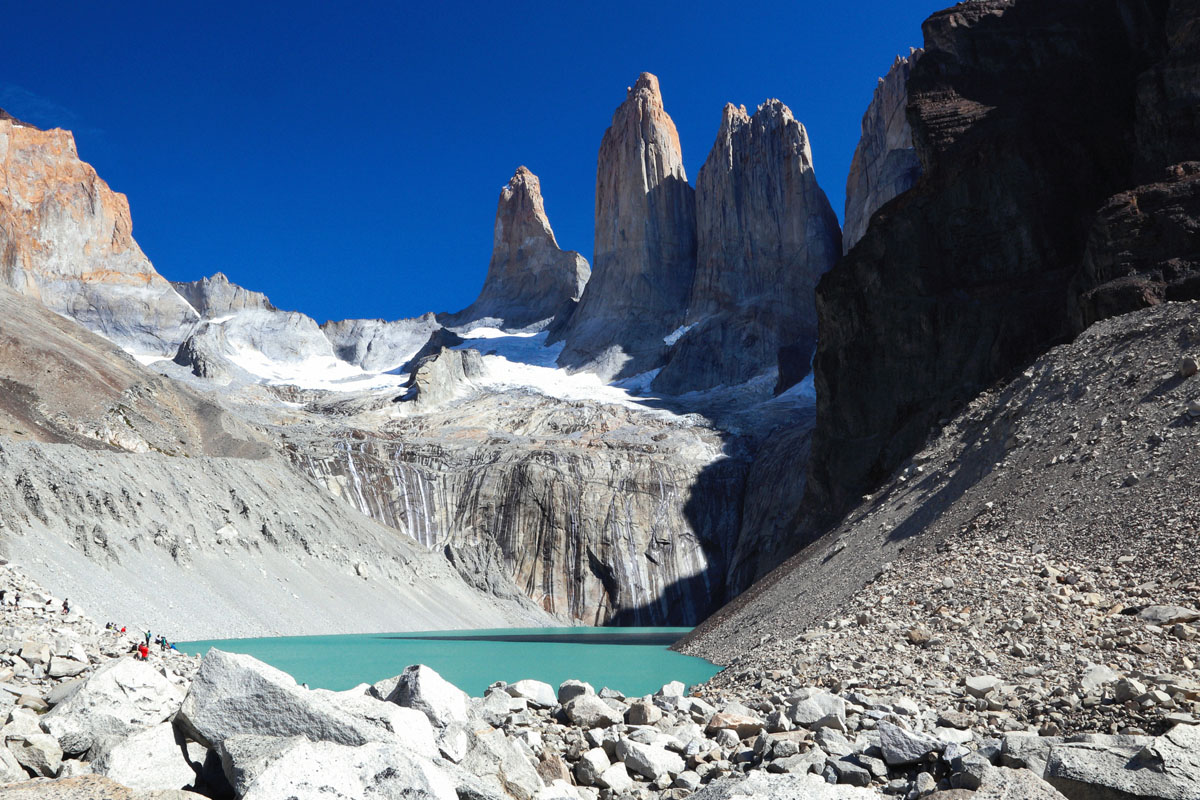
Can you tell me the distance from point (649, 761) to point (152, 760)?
4.21 m

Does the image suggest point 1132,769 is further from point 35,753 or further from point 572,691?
point 35,753

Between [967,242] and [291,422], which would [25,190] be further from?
[967,242]

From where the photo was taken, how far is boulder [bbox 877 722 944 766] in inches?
323

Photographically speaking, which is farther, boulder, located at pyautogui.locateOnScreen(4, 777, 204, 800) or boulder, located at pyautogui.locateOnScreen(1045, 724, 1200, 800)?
boulder, located at pyautogui.locateOnScreen(1045, 724, 1200, 800)

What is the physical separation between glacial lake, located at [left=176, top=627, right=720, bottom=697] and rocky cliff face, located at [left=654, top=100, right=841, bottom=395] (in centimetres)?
6508

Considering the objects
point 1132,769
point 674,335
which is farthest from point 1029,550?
point 674,335

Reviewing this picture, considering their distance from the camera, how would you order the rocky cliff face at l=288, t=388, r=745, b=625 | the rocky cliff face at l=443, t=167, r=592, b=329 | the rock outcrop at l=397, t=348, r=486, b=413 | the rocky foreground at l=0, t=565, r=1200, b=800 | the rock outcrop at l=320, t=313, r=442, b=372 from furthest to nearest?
1. the rock outcrop at l=320, t=313, r=442, b=372
2. the rocky cliff face at l=443, t=167, r=592, b=329
3. the rock outcrop at l=397, t=348, r=486, b=413
4. the rocky cliff face at l=288, t=388, r=745, b=625
5. the rocky foreground at l=0, t=565, r=1200, b=800

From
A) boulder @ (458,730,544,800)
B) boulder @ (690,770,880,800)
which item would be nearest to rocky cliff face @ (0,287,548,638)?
boulder @ (458,730,544,800)

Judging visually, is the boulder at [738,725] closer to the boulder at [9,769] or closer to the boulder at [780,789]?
the boulder at [780,789]

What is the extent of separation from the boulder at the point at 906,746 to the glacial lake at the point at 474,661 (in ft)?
32.4

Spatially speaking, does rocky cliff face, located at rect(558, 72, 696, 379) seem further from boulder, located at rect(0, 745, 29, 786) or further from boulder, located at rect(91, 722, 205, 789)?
boulder, located at rect(0, 745, 29, 786)

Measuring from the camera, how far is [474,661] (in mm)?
26406

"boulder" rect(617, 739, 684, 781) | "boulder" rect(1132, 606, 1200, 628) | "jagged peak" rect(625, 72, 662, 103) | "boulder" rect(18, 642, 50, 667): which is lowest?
"boulder" rect(617, 739, 684, 781)

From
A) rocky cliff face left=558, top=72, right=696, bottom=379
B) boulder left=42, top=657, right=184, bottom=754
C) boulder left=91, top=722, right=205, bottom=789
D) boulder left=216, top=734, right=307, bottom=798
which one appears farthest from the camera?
rocky cliff face left=558, top=72, right=696, bottom=379
